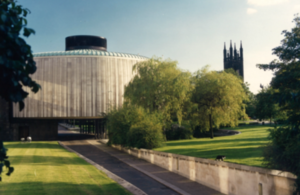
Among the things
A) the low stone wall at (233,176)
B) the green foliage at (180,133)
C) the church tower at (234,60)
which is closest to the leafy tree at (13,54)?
the low stone wall at (233,176)

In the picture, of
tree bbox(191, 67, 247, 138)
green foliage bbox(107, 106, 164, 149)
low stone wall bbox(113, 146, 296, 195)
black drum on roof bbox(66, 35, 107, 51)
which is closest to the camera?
low stone wall bbox(113, 146, 296, 195)

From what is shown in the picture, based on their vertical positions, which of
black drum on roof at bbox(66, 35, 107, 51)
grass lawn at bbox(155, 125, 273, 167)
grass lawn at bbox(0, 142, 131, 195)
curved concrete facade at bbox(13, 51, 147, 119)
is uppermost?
black drum on roof at bbox(66, 35, 107, 51)

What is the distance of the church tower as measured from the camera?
11359cm

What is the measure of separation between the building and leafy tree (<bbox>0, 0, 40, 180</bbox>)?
134 feet

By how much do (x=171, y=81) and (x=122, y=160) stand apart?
11.9 m

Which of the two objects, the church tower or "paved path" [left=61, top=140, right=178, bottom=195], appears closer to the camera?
"paved path" [left=61, top=140, right=178, bottom=195]

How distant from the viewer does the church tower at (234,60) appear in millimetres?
113588

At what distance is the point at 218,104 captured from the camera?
3194 centimetres

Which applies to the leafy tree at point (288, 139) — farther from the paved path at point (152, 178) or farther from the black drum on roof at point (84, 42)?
the black drum on roof at point (84, 42)

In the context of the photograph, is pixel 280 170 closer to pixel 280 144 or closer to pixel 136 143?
pixel 280 144

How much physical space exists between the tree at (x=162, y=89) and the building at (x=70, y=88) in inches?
503

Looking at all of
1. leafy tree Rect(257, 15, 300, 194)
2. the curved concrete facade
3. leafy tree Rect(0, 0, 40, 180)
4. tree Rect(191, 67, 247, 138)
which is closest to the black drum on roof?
the curved concrete facade

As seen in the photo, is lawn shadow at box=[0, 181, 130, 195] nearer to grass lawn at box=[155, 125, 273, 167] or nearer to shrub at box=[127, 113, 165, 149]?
grass lawn at box=[155, 125, 273, 167]

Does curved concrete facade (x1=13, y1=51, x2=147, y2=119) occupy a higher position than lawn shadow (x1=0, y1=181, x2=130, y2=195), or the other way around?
curved concrete facade (x1=13, y1=51, x2=147, y2=119)
